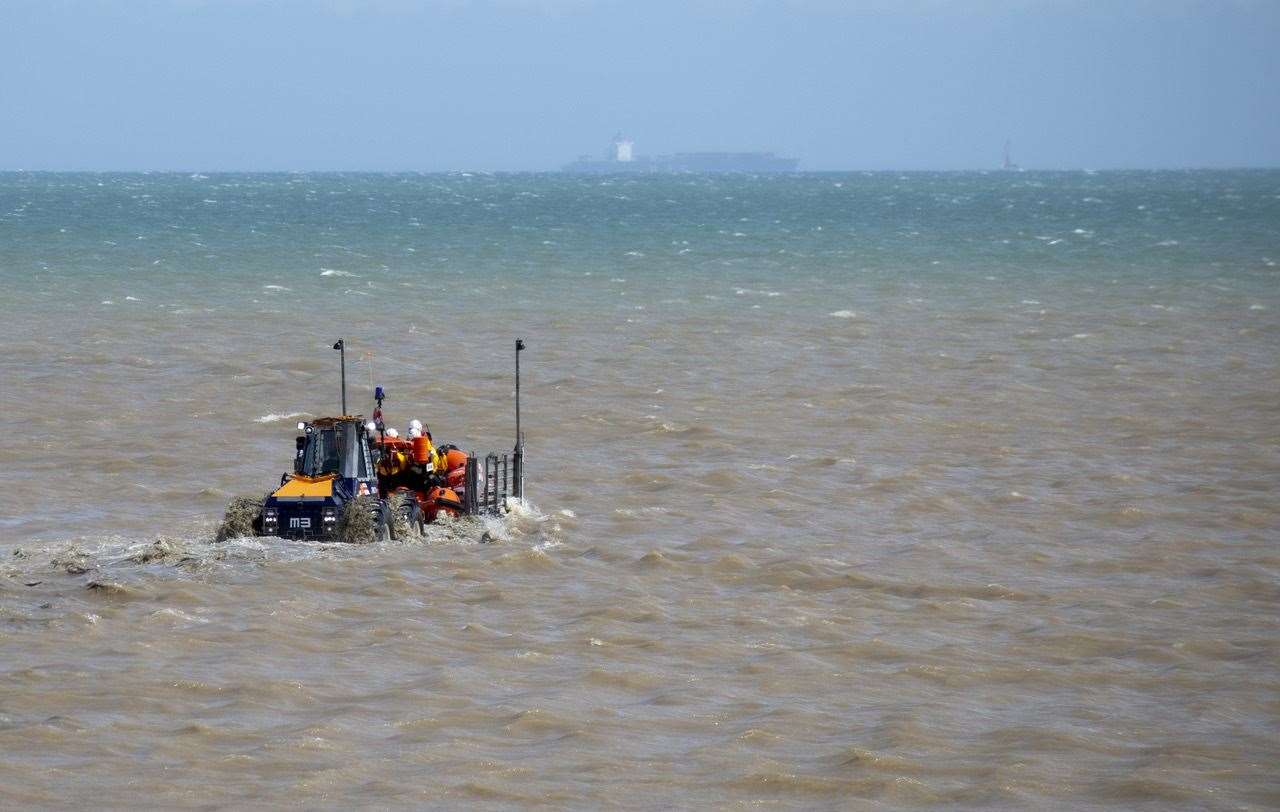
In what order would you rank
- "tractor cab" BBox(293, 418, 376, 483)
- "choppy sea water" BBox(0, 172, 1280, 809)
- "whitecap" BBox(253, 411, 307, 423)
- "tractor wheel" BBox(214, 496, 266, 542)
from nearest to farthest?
"choppy sea water" BBox(0, 172, 1280, 809) < "tractor cab" BBox(293, 418, 376, 483) < "tractor wheel" BBox(214, 496, 266, 542) < "whitecap" BBox(253, 411, 307, 423)

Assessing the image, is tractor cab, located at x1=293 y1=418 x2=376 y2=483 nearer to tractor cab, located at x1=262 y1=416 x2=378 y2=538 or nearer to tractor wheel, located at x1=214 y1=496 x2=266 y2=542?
tractor cab, located at x1=262 y1=416 x2=378 y2=538

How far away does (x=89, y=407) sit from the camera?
1348 inches

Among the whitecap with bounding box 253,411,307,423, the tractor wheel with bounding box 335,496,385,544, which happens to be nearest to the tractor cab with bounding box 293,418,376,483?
the tractor wheel with bounding box 335,496,385,544

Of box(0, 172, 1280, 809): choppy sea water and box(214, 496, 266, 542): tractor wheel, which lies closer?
box(0, 172, 1280, 809): choppy sea water

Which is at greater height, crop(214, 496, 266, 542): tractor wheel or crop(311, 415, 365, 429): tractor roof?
crop(311, 415, 365, 429): tractor roof

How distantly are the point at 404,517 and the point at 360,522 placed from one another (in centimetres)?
98

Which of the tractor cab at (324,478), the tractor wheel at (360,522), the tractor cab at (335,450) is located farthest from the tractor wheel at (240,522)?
the tractor wheel at (360,522)

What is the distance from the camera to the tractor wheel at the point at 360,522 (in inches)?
898

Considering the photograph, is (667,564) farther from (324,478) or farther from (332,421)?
(332,421)

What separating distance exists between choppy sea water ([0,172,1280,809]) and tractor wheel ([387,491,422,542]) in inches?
11.9

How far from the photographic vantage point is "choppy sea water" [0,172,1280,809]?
1573 centimetres

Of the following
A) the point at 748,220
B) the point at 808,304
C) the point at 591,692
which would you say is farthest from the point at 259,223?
the point at 591,692

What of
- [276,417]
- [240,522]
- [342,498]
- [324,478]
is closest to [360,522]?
[342,498]

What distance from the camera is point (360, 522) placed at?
901 inches
